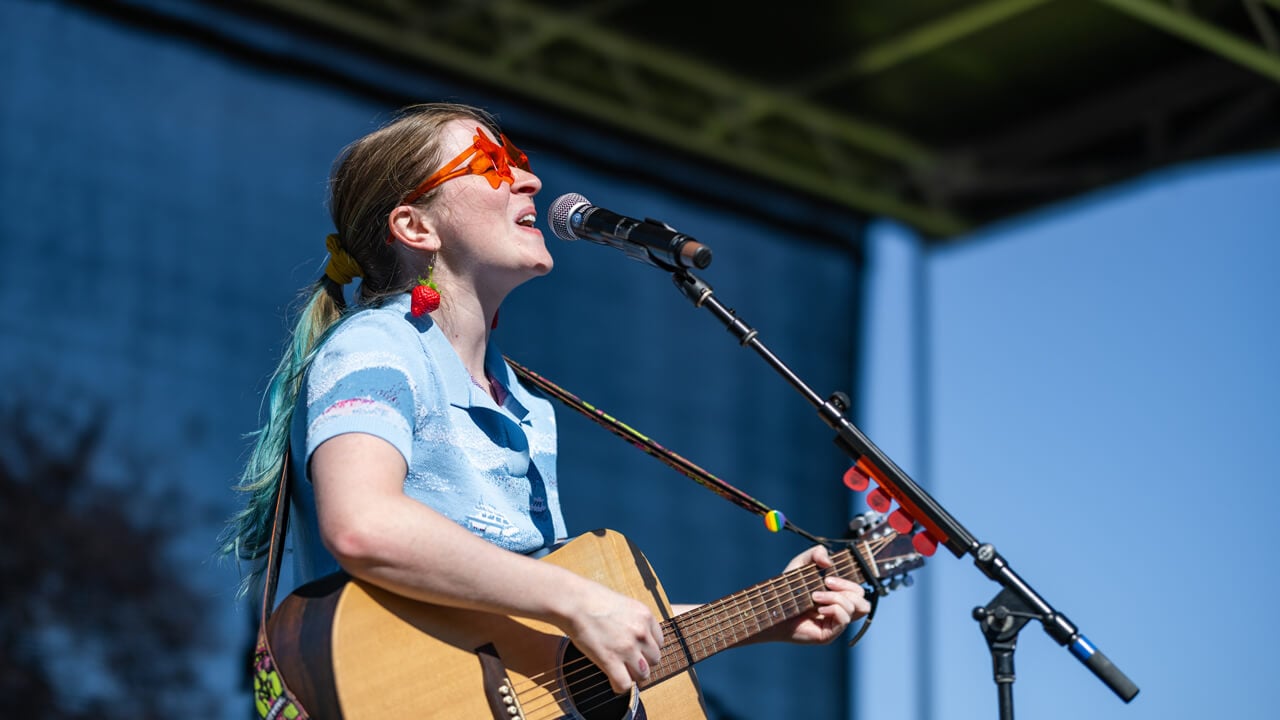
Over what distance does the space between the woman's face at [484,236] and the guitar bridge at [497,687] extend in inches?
27.8

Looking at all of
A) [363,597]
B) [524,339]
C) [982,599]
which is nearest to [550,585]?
[363,597]

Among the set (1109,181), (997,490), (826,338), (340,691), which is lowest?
(340,691)

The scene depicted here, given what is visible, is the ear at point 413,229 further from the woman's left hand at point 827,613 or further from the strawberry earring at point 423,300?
the woman's left hand at point 827,613

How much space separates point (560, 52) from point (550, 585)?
5.46 m

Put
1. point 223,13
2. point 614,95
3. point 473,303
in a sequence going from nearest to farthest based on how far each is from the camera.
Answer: point 473,303 < point 223,13 < point 614,95

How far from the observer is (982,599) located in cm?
690

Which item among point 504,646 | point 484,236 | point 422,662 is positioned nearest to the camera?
point 422,662

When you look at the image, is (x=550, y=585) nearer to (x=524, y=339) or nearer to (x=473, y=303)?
(x=473, y=303)

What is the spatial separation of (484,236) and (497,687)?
0.84m

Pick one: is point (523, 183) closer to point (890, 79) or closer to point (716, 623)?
point (716, 623)

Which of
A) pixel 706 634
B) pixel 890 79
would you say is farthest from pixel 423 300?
pixel 890 79

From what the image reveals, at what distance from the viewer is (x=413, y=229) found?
2494 mm

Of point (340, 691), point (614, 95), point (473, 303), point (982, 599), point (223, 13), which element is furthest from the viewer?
point (614, 95)

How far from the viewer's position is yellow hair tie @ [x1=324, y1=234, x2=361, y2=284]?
259 cm
